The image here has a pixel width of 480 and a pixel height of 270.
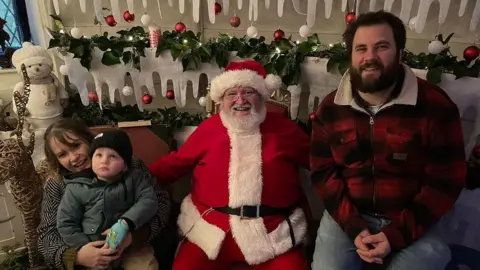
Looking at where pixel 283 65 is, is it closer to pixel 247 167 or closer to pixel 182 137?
pixel 247 167

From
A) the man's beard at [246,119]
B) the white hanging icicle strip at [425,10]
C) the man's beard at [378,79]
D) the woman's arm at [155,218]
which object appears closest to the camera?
the man's beard at [378,79]

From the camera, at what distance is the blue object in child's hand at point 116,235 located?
153cm

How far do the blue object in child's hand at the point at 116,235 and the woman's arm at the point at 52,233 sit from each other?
6.5 inches

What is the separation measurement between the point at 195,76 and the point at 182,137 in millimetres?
361

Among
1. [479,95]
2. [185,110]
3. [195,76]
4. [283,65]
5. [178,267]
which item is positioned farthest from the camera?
[185,110]

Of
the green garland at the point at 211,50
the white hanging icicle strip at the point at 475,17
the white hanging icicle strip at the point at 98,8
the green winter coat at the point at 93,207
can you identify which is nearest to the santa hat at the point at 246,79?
the green garland at the point at 211,50

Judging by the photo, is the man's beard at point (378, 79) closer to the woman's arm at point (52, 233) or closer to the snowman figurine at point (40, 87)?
the woman's arm at point (52, 233)

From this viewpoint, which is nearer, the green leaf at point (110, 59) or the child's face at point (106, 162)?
the child's face at point (106, 162)

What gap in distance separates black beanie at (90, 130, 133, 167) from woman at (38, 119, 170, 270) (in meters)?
0.13

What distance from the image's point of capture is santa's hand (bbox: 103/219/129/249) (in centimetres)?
153

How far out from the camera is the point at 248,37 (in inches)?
89.1

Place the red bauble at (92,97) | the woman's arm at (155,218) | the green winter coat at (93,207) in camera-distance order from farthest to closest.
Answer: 1. the red bauble at (92,97)
2. the woman's arm at (155,218)
3. the green winter coat at (93,207)

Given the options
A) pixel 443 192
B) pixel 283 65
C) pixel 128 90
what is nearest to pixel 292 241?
pixel 443 192

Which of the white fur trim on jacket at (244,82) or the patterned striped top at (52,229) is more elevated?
the white fur trim on jacket at (244,82)
